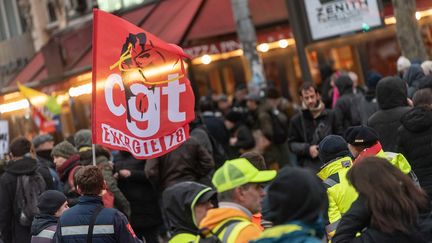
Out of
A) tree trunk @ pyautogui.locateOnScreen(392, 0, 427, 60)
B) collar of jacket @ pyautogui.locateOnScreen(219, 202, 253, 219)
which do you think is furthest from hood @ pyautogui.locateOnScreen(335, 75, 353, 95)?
collar of jacket @ pyautogui.locateOnScreen(219, 202, 253, 219)

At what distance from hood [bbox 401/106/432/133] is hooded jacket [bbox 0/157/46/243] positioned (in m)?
3.54

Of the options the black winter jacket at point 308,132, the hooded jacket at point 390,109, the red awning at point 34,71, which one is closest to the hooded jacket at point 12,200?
the black winter jacket at point 308,132

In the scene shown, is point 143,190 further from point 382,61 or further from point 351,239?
point 382,61

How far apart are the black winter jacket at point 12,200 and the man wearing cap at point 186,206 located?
11.6ft

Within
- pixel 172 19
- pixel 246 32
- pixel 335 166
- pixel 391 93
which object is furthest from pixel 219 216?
pixel 172 19

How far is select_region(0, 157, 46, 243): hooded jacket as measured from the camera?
339 inches

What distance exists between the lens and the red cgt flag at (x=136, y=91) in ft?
24.3

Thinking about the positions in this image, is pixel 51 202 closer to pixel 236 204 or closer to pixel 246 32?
pixel 236 204

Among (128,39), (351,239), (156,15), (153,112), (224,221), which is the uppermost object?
(156,15)

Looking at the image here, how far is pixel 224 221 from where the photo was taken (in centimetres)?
464

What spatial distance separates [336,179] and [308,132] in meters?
3.86

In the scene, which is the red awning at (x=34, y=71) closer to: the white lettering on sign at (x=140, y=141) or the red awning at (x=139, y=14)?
the red awning at (x=139, y=14)

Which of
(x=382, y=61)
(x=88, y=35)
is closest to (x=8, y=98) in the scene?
(x=88, y=35)

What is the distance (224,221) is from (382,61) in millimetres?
13944
